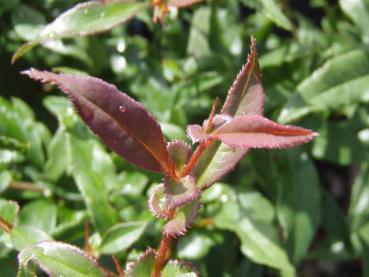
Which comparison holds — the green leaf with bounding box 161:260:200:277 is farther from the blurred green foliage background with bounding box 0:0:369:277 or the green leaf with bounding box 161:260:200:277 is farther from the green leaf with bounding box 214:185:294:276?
the green leaf with bounding box 214:185:294:276

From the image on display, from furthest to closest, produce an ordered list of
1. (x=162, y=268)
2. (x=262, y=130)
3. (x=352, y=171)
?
1. (x=352, y=171)
2. (x=162, y=268)
3. (x=262, y=130)

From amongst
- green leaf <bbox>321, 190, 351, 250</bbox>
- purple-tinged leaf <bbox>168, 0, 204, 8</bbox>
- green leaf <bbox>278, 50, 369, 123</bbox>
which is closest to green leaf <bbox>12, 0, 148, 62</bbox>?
purple-tinged leaf <bbox>168, 0, 204, 8</bbox>

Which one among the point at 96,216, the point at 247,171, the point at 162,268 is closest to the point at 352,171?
the point at 247,171

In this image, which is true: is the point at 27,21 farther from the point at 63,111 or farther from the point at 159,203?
the point at 159,203

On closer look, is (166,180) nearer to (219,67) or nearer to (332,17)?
(219,67)

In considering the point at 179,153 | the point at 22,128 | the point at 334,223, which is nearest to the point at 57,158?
the point at 22,128

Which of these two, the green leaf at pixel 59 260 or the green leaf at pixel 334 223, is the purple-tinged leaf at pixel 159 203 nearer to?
the green leaf at pixel 59 260
